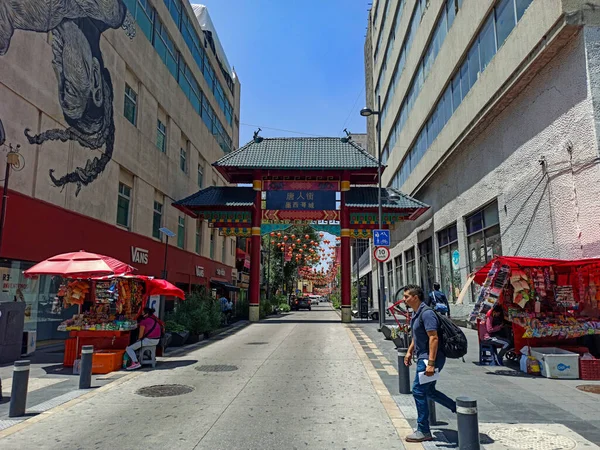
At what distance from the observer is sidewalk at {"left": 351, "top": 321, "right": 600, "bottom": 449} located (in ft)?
17.4

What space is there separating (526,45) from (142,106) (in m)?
17.5

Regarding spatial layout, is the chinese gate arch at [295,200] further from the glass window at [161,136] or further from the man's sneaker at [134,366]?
the man's sneaker at [134,366]

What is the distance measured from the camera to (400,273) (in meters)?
33.9

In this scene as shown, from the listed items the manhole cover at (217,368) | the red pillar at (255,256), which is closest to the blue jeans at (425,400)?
the manhole cover at (217,368)

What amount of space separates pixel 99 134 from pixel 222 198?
7612 mm

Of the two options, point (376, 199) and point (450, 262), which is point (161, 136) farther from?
point (450, 262)

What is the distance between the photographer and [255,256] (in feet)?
77.8

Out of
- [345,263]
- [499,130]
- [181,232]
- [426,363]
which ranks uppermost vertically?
[499,130]

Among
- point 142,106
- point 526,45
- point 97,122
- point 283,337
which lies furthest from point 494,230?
point 142,106

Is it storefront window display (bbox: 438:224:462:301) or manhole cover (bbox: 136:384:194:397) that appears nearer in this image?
manhole cover (bbox: 136:384:194:397)

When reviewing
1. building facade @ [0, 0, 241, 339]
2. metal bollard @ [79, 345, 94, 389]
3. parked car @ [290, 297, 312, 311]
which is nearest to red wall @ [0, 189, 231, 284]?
building facade @ [0, 0, 241, 339]

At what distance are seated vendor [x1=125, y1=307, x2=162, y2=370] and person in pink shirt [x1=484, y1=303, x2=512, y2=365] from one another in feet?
25.6

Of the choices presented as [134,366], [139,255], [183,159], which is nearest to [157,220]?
[139,255]

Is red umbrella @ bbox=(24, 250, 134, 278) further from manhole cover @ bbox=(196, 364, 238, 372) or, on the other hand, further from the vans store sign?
the vans store sign
